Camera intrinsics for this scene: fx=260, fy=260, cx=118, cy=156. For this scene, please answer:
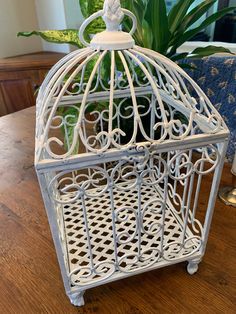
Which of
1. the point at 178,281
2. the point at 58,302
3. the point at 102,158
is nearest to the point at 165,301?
the point at 178,281

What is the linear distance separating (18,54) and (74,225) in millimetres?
1684

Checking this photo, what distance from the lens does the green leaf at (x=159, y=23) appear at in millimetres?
711

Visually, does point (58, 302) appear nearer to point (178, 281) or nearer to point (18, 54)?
point (178, 281)

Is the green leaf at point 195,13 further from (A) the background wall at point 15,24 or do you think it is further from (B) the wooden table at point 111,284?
(A) the background wall at point 15,24

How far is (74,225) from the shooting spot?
663mm

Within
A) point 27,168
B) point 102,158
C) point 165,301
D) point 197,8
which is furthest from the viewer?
point 27,168

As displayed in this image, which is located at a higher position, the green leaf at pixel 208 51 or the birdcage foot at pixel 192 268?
the green leaf at pixel 208 51

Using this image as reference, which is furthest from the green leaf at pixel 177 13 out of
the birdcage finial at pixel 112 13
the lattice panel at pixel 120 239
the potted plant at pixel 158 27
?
the lattice panel at pixel 120 239

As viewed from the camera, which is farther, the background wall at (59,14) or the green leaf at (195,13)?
the background wall at (59,14)

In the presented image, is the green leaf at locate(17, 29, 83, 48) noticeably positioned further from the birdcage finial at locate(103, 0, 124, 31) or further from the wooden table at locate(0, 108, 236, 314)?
the wooden table at locate(0, 108, 236, 314)

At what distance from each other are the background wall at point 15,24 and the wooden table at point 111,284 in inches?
58.4

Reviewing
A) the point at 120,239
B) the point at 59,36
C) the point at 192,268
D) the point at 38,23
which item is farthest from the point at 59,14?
the point at 192,268

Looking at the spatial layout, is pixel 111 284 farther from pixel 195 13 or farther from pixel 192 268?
pixel 195 13

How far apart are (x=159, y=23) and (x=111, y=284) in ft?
2.27
